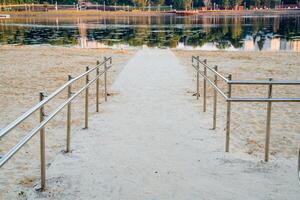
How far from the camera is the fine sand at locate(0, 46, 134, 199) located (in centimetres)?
598

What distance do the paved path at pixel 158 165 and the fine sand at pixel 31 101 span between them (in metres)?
0.49

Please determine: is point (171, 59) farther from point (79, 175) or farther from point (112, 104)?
point (79, 175)

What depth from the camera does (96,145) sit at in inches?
261

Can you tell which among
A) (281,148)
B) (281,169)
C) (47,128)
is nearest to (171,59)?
(47,128)

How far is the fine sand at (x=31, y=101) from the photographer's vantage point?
598cm

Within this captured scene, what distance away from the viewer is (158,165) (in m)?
5.65

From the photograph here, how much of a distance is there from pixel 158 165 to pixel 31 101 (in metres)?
6.14

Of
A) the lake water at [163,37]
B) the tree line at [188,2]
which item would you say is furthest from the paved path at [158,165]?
the tree line at [188,2]

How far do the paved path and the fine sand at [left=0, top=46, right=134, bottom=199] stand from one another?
488 mm

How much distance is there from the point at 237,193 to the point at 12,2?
169518 mm

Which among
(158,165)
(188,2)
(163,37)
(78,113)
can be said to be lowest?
(78,113)

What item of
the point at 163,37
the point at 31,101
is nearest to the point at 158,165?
the point at 31,101

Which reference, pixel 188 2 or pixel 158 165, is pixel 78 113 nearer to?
pixel 158 165

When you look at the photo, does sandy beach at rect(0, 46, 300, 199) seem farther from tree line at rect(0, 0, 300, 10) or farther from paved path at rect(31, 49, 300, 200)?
tree line at rect(0, 0, 300, 10)
